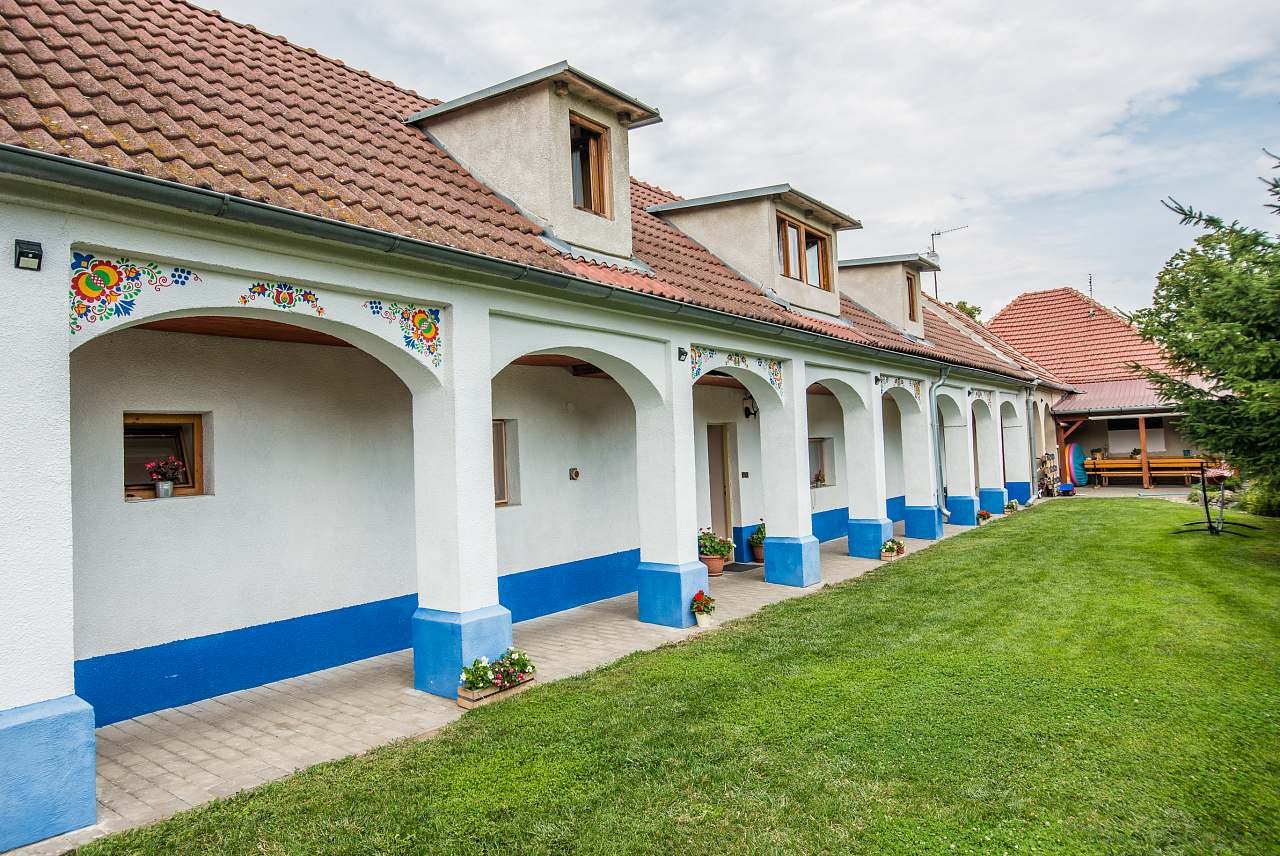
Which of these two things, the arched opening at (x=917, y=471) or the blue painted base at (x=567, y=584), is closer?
the blue painted base at (x=567, y=584)

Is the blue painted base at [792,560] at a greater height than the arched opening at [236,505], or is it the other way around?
the arched opening at [236,505]

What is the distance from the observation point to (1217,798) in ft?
12.9

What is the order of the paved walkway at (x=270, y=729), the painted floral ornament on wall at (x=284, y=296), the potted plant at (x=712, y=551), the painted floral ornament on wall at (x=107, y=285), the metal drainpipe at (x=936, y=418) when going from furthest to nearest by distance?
the metal drainpipe at (x=936, y=418)
the potted plant at (x=712, y=551)
the painted floral ornament on wall at (x=284, y=296)
the paved walkway at (x=270, y=729)
the painted floral ornament on wall at (x=107, y=285)

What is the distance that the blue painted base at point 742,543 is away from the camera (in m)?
12.9

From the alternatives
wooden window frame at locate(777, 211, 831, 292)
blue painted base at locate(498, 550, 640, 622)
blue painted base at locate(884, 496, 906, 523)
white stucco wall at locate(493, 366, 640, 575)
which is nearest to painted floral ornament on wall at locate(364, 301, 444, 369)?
white stucco wall at locate(493, 366, 640, 575)

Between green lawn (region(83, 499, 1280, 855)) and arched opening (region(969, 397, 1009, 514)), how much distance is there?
11238 millimetres

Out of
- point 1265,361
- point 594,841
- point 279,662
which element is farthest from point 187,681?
point 1265,361

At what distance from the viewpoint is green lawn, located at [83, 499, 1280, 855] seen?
369cm

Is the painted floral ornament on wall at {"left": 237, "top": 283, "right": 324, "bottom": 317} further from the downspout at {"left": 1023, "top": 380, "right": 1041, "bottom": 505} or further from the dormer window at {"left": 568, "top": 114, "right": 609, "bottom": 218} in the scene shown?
the downspout at {"left": 1023, "top": 380, "right": 1041, "bottom": 505}

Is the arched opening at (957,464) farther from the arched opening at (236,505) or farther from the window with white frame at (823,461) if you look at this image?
the arched opening at (236,505)

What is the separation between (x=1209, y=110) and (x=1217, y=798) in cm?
932

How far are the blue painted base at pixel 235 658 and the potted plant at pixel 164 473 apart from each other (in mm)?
1192

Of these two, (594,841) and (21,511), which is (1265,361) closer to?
Result: (594,841)

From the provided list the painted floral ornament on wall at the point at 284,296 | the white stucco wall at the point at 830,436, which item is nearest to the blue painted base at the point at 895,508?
the white stucco wall at the point at 830,436
